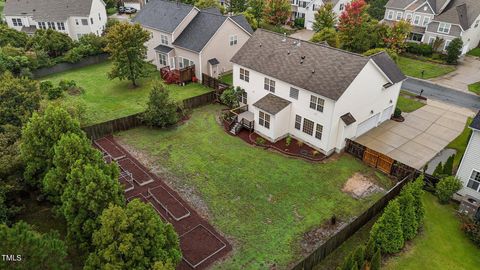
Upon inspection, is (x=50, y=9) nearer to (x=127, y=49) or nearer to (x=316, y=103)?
(x=127, y=49)

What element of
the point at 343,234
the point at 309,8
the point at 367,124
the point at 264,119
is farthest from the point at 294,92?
the point at 309,8

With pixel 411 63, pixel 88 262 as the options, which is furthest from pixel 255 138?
pixel 411 63

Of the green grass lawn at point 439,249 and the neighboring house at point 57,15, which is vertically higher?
the neighboring house at point 57,15

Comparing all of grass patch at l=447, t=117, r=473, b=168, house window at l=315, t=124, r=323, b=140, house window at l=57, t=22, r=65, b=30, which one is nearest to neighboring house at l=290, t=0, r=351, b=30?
grass patch at l=447, t=117, r=473, b=168

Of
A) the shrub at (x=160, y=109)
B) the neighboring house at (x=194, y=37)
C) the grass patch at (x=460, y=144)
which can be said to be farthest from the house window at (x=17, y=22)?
the grass patch at (x=460, y=144)

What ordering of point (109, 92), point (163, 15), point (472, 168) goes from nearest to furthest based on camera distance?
point (472, 168) < point (109, 92) < point (163, 15)

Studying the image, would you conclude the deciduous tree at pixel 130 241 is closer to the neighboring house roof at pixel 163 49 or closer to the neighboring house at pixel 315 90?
the neighboring house at pixel 315 90
